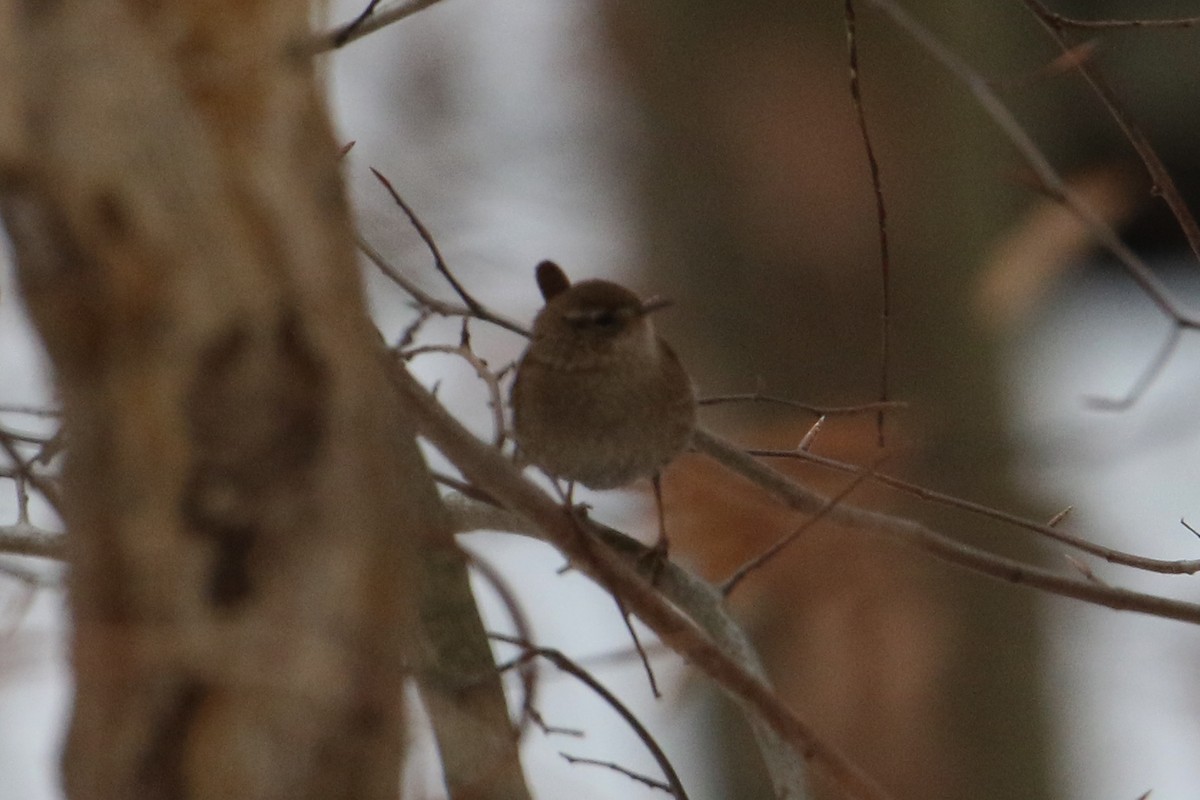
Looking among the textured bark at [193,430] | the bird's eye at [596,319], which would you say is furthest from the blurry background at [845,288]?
the textured bark at [193,430]

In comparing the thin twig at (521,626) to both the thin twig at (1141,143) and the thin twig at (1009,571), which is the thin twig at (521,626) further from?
the thin twig at (1141,143)

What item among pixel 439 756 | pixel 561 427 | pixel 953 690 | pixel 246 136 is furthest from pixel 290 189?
pixel 953 690

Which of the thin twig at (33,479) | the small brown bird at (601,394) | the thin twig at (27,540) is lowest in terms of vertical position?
the thin twig at (33,479)

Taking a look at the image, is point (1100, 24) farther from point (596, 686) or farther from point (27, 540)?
point (27, 540)

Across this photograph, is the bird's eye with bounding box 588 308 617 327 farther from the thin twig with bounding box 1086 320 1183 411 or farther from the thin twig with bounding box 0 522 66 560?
the thin twig with bounding box 0 522 66 560

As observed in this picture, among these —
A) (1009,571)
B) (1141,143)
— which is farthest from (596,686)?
(1141,143)

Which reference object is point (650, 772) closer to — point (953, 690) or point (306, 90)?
point (953, 690)
